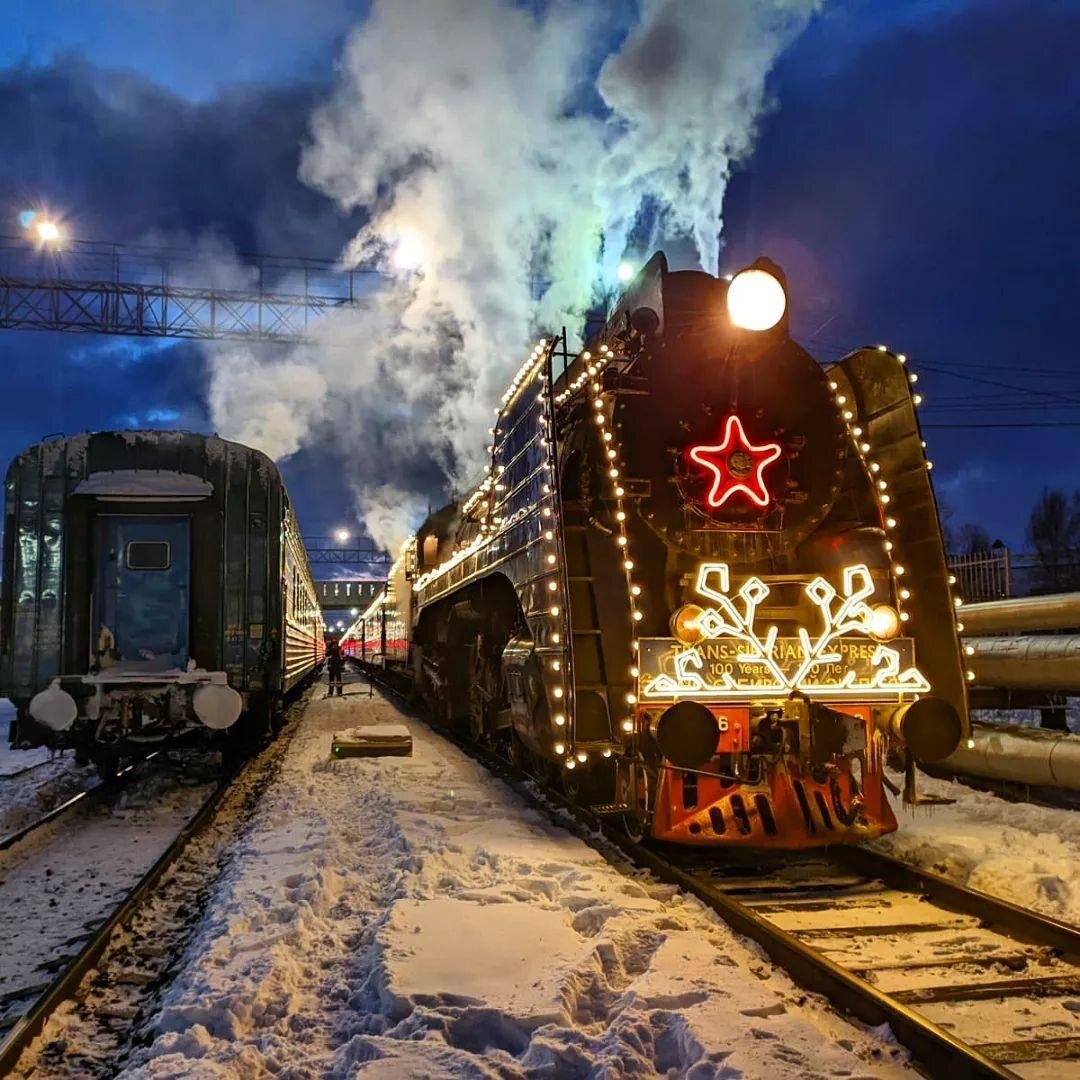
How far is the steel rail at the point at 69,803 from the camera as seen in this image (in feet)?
20.6

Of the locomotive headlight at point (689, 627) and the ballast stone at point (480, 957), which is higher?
the locomotive headlight at point (689, 627)

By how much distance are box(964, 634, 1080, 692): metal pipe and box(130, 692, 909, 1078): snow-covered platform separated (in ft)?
15.7

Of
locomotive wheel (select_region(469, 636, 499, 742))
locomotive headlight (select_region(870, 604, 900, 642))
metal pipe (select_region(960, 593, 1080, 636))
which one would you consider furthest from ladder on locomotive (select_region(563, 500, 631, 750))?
metal pipe (select_region(960, 593, 1080, 636))

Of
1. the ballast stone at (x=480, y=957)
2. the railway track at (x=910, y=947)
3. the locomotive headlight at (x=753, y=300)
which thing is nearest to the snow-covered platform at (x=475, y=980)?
the ballast stone at (x=480, y=957)

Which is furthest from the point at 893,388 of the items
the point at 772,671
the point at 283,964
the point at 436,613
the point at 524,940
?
the point at 436,613

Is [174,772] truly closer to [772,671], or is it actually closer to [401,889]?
[401,889]

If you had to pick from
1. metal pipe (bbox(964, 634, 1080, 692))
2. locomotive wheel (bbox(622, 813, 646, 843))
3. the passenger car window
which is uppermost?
→ the passenger car window

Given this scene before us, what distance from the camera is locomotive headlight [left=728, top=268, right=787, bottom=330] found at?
5809mm

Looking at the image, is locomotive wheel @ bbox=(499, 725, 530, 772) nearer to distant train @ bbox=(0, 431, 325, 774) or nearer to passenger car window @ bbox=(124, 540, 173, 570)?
distant train @ bbox=(0, 431, 325, 774)

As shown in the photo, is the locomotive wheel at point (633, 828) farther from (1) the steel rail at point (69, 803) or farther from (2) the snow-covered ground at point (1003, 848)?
(1) the steel rail at point (69, 803)

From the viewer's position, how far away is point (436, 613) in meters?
12.5

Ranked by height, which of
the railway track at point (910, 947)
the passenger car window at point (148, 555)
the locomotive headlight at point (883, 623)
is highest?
the passenger car window at point (148, 555)

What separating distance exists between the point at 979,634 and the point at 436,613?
660 centimetres

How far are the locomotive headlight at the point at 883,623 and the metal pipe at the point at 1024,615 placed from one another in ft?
13.1
